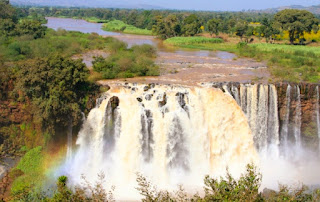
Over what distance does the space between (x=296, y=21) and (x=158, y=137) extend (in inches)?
1147

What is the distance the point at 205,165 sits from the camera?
595 inches

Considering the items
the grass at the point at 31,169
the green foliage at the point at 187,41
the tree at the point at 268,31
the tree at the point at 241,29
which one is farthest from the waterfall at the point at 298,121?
the tree at the point at 241,29

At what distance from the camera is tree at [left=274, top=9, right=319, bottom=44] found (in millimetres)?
36875

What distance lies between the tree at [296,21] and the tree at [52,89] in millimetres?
29505

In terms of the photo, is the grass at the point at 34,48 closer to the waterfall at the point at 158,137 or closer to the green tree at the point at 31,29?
the green tree at the point at 31,29

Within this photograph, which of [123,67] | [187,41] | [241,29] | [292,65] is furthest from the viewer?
[241,29]

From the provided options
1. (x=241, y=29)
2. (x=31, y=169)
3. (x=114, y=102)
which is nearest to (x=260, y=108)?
(x=114, y=102)

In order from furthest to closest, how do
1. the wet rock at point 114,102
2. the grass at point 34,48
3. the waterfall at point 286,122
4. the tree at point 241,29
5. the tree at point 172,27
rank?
the tree at point 172,27, the tree at point 241,29, the grass at point 34,48, the waterfall at point 286,122, the wet rock at point 114,102

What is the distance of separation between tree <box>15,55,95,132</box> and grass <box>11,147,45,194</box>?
1.22 metres

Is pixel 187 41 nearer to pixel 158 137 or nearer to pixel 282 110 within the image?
pixel 282 110

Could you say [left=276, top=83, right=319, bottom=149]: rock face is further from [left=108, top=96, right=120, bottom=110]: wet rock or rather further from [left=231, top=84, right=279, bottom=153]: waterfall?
[left=108, top=96, right=120, bottom=110]: wet rock

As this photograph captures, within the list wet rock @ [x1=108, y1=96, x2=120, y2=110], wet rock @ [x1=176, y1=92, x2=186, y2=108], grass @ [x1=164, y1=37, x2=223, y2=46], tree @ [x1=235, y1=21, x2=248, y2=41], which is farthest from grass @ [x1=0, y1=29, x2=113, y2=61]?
tree @ [x1=235, y1=21, x2=248, y2=41]

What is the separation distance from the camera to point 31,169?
14086 mm

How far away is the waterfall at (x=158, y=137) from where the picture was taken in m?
14.6
